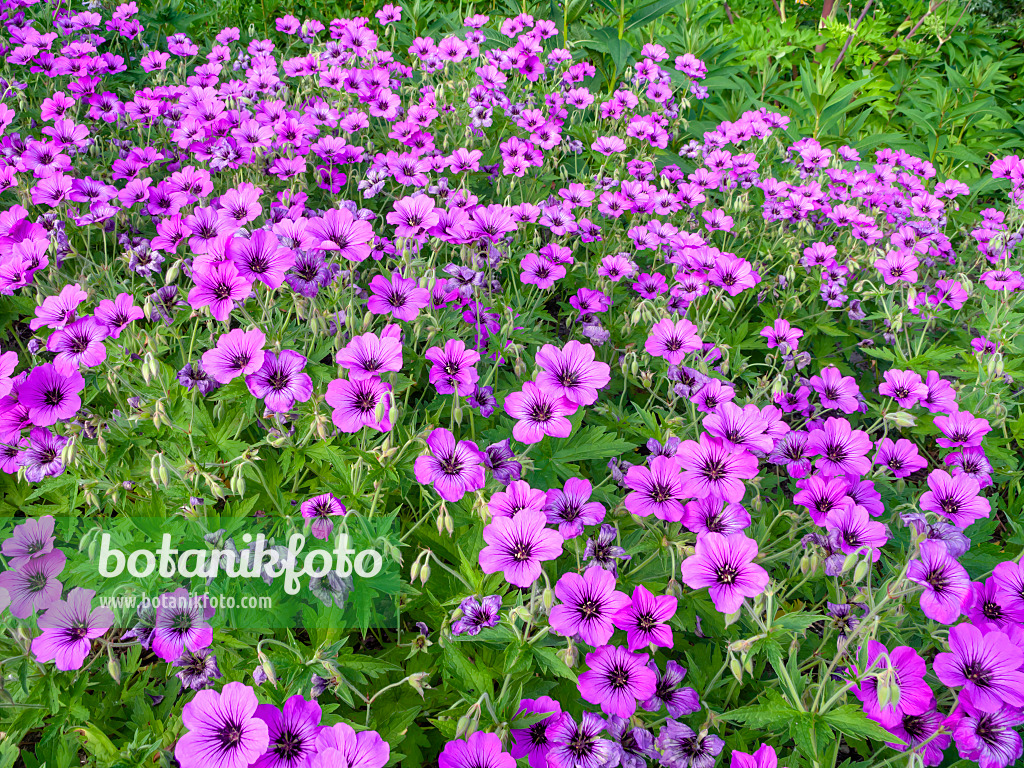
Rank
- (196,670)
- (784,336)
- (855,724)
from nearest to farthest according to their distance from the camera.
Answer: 1. (855,724)
2. (196,670)
3. (784,336)

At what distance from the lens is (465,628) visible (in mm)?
1529

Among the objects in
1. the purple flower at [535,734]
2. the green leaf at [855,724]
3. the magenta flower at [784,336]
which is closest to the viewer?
the green leaf at [855,724]

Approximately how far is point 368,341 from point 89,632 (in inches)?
42.0

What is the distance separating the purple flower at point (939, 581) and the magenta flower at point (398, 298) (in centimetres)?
155

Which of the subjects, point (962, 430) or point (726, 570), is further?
point (962, 430)

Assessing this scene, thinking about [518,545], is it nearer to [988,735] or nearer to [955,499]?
[988,735]

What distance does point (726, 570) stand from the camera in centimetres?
160

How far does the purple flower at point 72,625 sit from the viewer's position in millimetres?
1603

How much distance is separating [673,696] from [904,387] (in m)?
Result: 1.65

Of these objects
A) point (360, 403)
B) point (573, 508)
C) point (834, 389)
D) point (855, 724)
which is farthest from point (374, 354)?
point (834, 389)

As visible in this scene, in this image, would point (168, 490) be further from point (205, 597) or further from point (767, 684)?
point (767, 684)

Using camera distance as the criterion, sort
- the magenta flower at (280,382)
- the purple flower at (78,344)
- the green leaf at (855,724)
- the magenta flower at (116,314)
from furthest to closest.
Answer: the magenta flower at (116,314), the purple flower at (78,344), the magenta flower at (280,382), the green leaf at (855,724)

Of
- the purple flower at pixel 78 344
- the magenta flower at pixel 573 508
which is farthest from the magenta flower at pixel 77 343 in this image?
the magenta flower at pixel 573 508

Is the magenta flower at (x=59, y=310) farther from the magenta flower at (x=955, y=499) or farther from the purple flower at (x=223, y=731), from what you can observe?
the magenta flower at (x=955, y=499)
